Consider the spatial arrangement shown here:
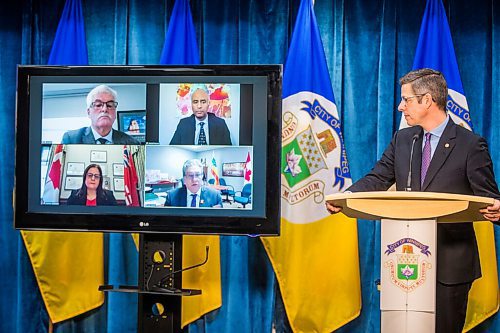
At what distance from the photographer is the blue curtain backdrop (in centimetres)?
426

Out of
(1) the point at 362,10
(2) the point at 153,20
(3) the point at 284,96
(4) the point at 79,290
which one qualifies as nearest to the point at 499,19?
(1) the point at 362,10

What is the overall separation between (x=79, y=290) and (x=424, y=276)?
2.42 m

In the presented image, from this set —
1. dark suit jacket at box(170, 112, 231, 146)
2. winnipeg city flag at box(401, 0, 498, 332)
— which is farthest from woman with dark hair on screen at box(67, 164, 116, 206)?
winnipeg city flag at box(401, 0, 498, 332)

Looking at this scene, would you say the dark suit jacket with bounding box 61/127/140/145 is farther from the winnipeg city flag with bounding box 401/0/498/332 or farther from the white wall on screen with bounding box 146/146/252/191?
the winnipeg city flag with bounding box 401/0/498/332

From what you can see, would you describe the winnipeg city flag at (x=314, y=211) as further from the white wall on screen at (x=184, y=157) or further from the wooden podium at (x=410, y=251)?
the wooden podium at (x=410, y=251)

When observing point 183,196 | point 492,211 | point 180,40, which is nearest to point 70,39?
point 180,40

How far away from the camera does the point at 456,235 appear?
3.13 meters

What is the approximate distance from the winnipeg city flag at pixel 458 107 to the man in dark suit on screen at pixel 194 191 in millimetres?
1205

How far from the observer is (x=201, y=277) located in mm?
4164

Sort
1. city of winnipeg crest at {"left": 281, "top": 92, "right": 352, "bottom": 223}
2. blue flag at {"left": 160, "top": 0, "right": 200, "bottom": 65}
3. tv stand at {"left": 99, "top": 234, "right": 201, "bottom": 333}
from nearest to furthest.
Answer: tv stand at {"left": 99, "top": 234, "right": 201, "bottom": 333}
city of winnipeg crest at {"left": 281, "top": 92, "right": 352, "bottom": 223}
blue flag at {"left": 160, "top": 0, "right": 200, "bottom": 65}

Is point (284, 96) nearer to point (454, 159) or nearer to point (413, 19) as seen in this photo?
point (413, 19)

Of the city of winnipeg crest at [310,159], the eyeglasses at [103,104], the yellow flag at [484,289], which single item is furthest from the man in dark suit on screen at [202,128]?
the yellow flag at [484,289]

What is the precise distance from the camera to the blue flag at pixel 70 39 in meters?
4.30

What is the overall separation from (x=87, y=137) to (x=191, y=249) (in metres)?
0.92
